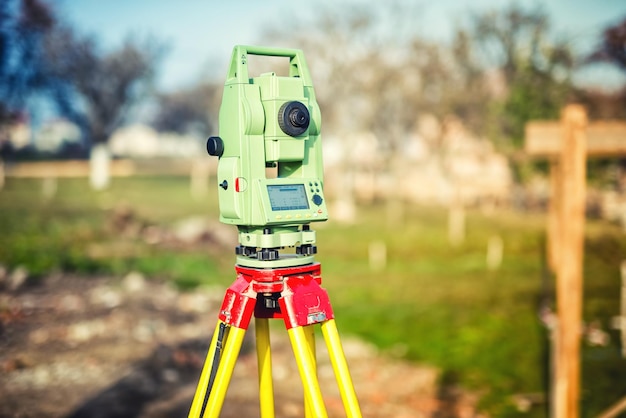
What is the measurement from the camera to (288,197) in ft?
8.45

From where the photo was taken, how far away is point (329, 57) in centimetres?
2033

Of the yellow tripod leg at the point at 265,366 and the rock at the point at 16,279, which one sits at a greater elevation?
the yellow tripod leg at the point at 265,366

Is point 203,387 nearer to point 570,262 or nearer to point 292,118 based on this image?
point 292,118

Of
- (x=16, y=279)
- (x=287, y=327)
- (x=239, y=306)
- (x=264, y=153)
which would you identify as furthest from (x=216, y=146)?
(x=16, y=279)

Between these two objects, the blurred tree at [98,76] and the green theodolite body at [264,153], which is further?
the blurred tree at [98,76]

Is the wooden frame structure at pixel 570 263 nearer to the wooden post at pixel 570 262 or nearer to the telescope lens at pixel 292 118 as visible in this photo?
the wooden post at pixel 570 262

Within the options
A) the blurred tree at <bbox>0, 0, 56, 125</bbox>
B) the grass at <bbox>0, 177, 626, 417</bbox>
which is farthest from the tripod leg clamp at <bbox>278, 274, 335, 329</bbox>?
the blurred tree at <bbox>0, 0, 56, 125</bbox>

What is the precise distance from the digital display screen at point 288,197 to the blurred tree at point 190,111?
23.1m

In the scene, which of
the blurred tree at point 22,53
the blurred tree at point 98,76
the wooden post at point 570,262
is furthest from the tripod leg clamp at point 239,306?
the blurred tree at point 98,76

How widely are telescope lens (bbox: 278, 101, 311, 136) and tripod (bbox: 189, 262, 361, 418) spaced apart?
57 centimetres

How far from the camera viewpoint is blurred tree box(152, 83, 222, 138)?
26.6 meters

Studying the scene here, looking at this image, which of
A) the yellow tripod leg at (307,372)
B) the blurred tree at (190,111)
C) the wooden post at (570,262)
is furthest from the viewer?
the blurred tree at (190,111)

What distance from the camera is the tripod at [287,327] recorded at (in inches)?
98.9

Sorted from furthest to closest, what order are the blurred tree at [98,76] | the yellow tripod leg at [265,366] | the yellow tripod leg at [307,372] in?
1. the blurred tree at [98,76]
2. the yellow tripod leg at [265,366]
3. the yellow tripod leg at [307,372]
